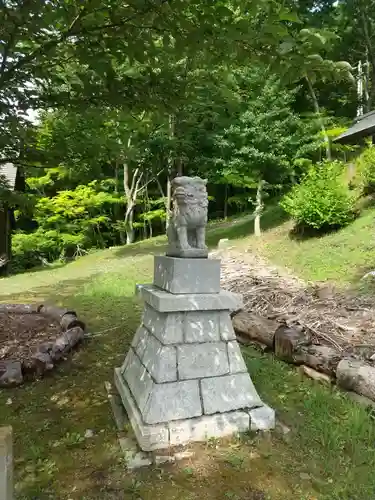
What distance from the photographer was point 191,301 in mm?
3133

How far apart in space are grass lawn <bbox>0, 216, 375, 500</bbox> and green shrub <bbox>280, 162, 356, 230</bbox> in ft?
23.0

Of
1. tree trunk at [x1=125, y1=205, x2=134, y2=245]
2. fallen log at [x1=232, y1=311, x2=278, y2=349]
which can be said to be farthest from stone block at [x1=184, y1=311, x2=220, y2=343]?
tree trunk at [x1=125, y1=205, x2=134, y2=245]

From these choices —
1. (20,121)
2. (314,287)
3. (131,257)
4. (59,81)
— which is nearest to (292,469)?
(20,121)

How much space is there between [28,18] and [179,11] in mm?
856

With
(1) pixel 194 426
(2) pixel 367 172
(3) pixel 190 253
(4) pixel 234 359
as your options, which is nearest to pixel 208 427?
(1) pixel 194 426

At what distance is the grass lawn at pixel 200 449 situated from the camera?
2.60 meters

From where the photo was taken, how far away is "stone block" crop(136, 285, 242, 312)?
10.0 feet

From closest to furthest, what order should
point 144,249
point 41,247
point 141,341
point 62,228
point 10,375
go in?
point 141,341 < point 10,375 < point 144,249 < point 41,247 < point 62,228

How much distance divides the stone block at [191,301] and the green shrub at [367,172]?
9.96 metres

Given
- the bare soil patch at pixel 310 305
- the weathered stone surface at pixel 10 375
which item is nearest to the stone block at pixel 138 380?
the weathered stone surface at pixel 10 375

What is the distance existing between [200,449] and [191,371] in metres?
0.61

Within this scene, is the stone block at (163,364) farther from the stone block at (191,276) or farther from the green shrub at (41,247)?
the green shrub at (41,247)

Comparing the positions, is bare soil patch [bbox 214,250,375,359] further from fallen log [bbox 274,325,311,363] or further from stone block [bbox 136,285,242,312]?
stone block [bbox 136,285,242,312]

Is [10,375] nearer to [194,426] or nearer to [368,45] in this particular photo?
[194,426]
